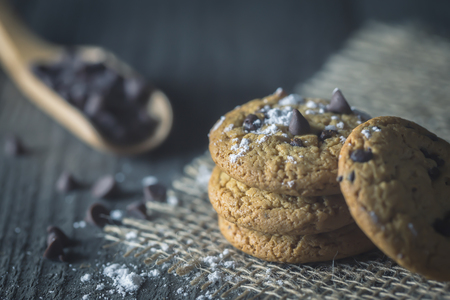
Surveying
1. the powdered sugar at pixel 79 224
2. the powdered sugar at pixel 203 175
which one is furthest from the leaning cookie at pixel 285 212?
the powdered sugar at pixel 79 224

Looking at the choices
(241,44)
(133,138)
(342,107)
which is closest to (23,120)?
(133,138)

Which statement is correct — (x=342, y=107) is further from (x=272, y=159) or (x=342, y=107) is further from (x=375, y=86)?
(x=375, y=86)

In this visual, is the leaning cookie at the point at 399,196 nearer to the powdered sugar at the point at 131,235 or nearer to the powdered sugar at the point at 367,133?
the powdered sugar at the point at 367,133

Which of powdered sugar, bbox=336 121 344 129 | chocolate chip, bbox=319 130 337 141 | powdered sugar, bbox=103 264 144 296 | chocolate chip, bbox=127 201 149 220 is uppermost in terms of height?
powdered sugar, bbox=336 121 344 129

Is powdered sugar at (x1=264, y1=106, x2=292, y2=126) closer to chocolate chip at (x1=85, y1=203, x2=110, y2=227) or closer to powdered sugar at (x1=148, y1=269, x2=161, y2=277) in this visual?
powdered sugar at (x1=148, y1=269, x2=161, y2=277)

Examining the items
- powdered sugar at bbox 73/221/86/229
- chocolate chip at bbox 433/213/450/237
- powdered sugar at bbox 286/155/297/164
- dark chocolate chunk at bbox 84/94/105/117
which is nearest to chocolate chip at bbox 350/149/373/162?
powdered sugar at bbox 286/155/297/164

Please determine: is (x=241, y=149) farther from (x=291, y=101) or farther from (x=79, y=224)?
(x=79, y=224)
